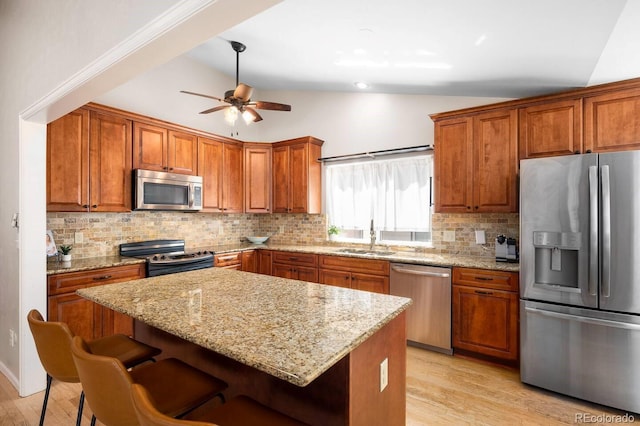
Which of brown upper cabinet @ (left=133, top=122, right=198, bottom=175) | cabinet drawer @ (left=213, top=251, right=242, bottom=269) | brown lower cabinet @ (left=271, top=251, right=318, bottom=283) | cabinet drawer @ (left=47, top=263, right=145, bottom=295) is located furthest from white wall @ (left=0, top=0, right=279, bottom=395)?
brown lower cabinet @ (left=271, top=251, right=318, bottom=283)

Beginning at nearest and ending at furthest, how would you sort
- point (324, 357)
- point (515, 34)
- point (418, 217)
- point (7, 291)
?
point (324, 357), point (515, 34), point (7, 291), point (418, 217)

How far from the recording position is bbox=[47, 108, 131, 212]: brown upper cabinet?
2859 millimetres

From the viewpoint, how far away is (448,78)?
3.11 metres

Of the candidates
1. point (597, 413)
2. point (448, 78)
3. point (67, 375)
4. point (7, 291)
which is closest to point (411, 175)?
point (448, 78)

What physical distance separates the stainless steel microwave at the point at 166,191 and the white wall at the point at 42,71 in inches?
38.3

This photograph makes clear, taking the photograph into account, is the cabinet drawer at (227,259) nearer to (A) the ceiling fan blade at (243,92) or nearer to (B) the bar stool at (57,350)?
(A) the ceiling fan blade at (243,92)

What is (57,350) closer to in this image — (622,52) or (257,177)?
(257,177)

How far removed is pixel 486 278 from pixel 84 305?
3.57 m

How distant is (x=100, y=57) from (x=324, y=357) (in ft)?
5.67

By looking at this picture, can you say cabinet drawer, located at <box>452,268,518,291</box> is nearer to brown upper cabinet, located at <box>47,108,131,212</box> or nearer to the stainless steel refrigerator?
the stainless steel refrigerator

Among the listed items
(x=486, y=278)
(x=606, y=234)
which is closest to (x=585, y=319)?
(x=606, y=234)

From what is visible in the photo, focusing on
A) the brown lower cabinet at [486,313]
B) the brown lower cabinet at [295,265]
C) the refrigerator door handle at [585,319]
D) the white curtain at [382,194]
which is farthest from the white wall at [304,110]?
the refrigerator door handle at [585,319]

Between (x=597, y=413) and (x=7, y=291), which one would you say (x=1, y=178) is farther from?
(x=597, y=413)

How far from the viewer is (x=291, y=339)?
115 cm
